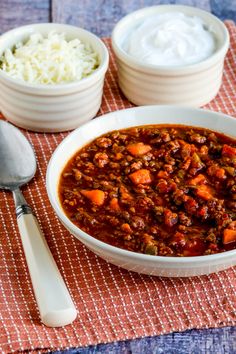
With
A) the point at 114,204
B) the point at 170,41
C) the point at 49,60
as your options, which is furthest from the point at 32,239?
the point at 170,41

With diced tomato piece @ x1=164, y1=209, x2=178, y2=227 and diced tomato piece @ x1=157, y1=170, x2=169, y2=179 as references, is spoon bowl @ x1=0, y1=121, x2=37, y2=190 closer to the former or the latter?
diced tomato piece @ x1=157, y1=170, x2=169, y2=179

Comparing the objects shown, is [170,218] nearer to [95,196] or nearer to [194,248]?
[194,248]

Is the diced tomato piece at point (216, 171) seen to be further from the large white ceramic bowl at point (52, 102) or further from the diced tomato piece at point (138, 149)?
the large white ceramic bowl at point (52, 102)

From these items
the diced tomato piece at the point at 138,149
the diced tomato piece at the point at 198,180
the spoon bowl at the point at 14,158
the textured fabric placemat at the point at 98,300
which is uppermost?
the diced tomato piece at the point at 198,180

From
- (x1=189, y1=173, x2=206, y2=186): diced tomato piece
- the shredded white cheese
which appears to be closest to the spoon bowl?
the shredded white cheese

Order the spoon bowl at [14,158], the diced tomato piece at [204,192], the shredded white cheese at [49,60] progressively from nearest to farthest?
the diced tomato piece at [204,192], the spoon bowl at [14,158], the shredded white cheese at [49,60]

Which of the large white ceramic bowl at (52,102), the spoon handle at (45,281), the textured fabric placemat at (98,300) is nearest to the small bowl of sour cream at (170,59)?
the large white ceramic bowl at (52,102)
